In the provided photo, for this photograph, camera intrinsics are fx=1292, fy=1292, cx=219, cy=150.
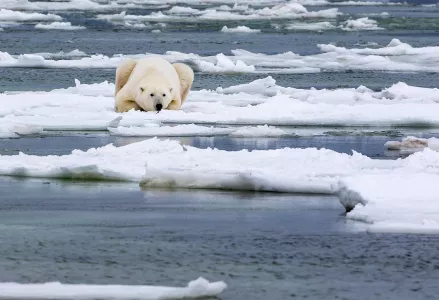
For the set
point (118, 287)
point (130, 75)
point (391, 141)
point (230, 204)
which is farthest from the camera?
point (130, 75)

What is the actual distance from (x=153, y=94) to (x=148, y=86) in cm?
11

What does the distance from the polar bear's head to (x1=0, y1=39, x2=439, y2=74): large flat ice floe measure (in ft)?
27.3

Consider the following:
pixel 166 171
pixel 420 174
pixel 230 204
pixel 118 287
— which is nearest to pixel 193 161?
pixel 166 171

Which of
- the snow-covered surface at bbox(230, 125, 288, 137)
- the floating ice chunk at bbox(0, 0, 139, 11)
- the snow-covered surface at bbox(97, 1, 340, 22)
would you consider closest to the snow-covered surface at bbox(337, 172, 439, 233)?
the snow-covered surface at bbox(230, 125, 288, 137)

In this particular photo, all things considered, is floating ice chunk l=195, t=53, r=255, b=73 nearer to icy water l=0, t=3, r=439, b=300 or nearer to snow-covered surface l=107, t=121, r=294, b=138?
snow-covered surface l=107, t=121, r=294, b=138

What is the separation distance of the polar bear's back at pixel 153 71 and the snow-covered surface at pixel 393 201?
596 cm

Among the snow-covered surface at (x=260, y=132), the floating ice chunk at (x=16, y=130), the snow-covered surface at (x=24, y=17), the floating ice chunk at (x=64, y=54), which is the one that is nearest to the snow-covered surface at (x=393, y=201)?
the snow-covered surface at (x=260, y=132)

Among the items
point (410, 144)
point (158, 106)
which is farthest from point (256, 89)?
point (410, 144)

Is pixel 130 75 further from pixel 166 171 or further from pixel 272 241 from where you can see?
pixel 272 241

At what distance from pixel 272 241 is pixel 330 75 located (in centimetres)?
1500

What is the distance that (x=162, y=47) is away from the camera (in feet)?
99.1

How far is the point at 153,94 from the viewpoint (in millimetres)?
14211

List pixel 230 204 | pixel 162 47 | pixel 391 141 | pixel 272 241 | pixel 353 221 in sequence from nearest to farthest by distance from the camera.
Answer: pixel 272 241 → pixel 353 221 → pixel 230 204 → pixel 391 141 → pixel 162 47

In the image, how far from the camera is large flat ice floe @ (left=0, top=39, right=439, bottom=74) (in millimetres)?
23016
